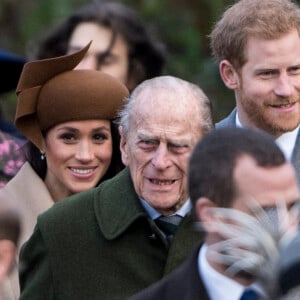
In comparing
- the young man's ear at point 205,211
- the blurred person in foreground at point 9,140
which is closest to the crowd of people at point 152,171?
the young man's ear at point 205,211

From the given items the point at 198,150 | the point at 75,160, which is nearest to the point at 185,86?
the point at 75,160

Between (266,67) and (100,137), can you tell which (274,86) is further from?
(100,137)

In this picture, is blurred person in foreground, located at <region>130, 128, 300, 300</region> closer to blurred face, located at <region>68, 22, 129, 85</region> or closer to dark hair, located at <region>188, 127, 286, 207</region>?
dark hair, located at <region>188, 127, 286, 207</region>

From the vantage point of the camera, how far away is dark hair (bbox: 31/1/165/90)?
7297mm

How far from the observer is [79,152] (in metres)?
6.21

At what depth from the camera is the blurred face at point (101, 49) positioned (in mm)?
7141

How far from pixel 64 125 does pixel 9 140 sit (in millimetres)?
612

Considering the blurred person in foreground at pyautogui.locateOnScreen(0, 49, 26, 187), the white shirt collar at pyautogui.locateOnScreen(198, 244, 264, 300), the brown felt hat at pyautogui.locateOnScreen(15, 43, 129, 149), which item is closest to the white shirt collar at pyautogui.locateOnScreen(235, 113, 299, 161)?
the brown felt hat at pyautogui.locateOnScreen(15, 43, 129, 149)

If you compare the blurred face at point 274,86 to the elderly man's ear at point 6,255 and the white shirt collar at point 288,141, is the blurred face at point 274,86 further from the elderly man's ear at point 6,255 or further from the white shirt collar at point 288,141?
the elderly man's ear at point 6,255

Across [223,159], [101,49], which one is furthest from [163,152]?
[101,49]

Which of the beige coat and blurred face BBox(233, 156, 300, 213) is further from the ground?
blurred face BBox(233, 156, 300, 213)

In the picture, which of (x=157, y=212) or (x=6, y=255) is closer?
(x=6, y=255)

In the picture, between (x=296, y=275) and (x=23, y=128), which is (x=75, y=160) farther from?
(x=296, y=275)

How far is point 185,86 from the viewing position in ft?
18.0
